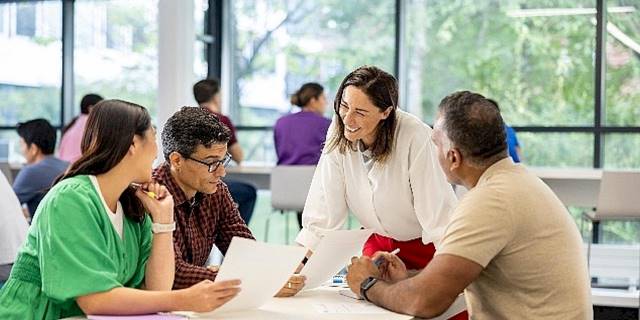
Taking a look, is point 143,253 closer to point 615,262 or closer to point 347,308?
point 347,308

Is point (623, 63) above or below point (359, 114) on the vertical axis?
above

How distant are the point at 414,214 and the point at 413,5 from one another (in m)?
5.10

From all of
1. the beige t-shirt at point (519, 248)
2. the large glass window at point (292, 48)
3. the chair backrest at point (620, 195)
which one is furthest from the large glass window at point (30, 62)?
the beige t-shirt at point (519, 248)

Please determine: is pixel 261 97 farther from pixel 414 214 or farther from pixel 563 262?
pixel 563 262

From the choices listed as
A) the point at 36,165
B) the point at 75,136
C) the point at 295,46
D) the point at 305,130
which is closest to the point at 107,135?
the point at 36,165

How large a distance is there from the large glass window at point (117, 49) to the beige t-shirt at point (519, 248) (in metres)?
6.64

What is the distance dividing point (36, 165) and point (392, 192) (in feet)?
9.78

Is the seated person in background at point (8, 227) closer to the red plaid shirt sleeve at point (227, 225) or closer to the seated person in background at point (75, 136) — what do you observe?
the red plaid shirt sleeve at point (227, 225)

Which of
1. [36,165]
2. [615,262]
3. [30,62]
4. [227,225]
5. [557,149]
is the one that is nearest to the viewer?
[227,225]

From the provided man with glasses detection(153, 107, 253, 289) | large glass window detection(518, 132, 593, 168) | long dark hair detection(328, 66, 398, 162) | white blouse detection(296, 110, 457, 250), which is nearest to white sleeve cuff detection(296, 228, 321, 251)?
white blouse detection(296, 110, 457, 250)

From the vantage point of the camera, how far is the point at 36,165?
5.14 m

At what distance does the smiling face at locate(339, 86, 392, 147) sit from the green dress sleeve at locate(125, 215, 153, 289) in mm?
785

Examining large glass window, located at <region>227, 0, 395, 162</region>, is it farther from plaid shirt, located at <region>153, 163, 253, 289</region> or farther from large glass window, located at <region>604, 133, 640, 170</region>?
plaid shirt, located at <region>153, 163, 253, 289</region>

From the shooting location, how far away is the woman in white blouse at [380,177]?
2.72 metres
